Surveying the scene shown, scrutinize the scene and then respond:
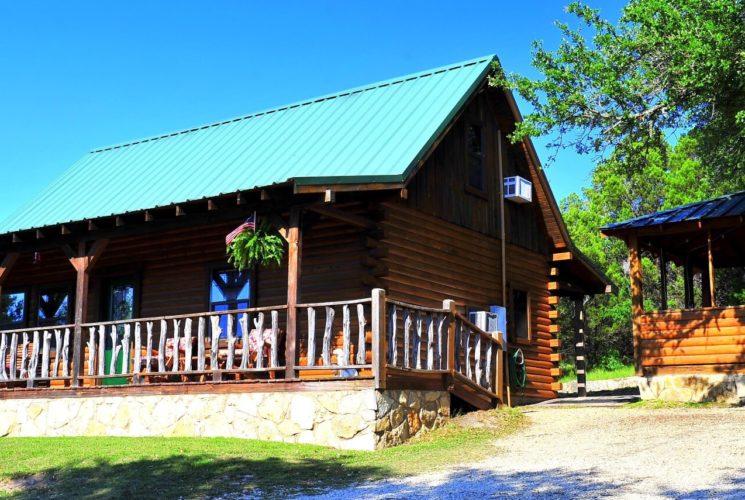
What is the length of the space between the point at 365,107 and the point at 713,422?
30.0 feet

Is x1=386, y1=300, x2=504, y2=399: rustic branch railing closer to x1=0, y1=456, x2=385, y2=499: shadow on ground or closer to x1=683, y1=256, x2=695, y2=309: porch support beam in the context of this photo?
x1=0, y1=456, x2=385, y2=499: shadow on ground

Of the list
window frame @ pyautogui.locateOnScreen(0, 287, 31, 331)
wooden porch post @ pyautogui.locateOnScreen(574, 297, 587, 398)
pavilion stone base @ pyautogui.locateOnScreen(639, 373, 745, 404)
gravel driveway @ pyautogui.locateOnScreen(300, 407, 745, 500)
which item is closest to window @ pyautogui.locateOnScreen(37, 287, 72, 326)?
window frame @ pyautogui.locateOnScreen(0, 287, 31, 331)

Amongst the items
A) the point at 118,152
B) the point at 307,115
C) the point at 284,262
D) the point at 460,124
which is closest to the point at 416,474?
the point at 284,262

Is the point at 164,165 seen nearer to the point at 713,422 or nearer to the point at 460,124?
the point at 460,124

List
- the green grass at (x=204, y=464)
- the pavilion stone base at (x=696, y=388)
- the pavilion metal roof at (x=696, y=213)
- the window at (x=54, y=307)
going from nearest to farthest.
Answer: the green grass at (x=204, y=464)
the pavilion stone base at (x=696, y=388)
the pavilion metal roof at (x=696, y=213)
the window at (x=54, y=307)

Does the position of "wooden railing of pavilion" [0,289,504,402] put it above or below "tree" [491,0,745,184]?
below

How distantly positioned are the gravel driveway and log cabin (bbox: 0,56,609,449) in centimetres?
209

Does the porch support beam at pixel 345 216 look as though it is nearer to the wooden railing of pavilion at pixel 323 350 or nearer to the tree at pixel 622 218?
the wooden railing of pavilion at pixel 323 350

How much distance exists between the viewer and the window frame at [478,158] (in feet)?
59.9

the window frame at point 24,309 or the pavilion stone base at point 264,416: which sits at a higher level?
the window frame at point 24,309

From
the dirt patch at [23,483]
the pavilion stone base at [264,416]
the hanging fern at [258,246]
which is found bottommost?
the dirt patch at [23,483]

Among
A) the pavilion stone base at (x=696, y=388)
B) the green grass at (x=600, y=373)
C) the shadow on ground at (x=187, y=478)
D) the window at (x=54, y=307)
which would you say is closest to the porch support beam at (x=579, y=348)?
the pavilion stone base at (x=696, y=388)

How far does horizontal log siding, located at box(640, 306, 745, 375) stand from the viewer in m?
16.7

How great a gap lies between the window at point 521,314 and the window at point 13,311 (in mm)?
11582
